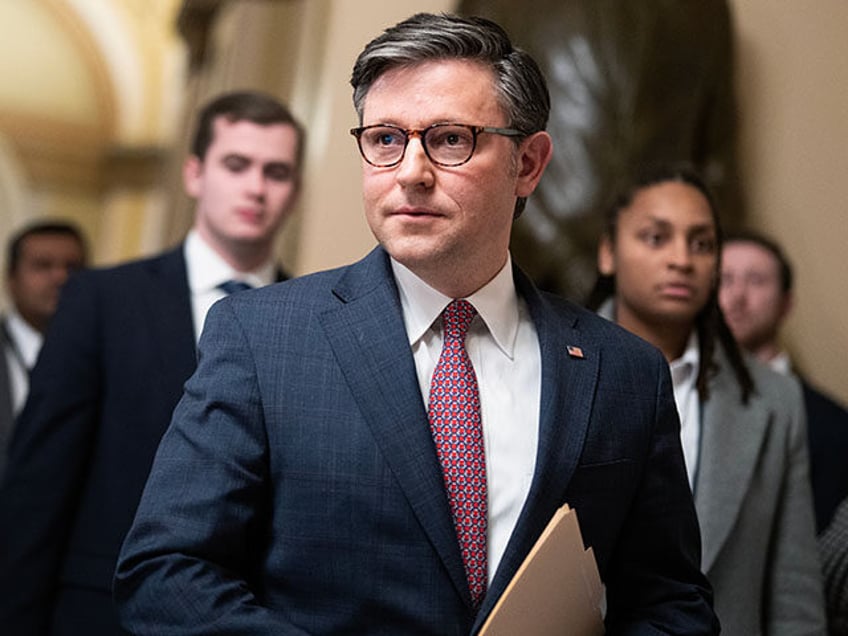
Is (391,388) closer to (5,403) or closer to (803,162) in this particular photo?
(5,403)

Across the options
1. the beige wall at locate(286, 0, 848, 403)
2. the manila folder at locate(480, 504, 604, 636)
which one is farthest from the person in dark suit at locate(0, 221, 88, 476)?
the manila folder at locate(480, 504, 604, 636)

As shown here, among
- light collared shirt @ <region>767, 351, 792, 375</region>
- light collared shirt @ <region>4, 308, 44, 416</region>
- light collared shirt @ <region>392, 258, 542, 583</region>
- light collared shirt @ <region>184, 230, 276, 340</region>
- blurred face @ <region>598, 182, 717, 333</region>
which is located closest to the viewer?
light collared shirt @ <region>392, 258, 542, 583</region>

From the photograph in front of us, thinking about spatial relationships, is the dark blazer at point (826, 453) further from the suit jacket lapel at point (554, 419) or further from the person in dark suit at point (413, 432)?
the suit jacket lapel at point (554, 419)

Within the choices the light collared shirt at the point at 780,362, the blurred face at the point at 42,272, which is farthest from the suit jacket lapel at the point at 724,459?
the blurred face at the point at 42,272

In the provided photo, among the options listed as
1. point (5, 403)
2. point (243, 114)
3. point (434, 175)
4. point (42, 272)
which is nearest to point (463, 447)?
point (434, 175)

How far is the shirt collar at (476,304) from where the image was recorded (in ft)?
8.04

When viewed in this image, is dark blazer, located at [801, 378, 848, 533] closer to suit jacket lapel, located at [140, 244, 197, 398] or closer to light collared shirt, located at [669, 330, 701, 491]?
light collared shirt, located at [669, 330, 701, 491]

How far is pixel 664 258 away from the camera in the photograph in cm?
356

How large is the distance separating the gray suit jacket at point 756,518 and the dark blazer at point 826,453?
857 millimetres

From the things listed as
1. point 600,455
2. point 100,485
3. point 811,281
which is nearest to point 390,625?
point 600,455

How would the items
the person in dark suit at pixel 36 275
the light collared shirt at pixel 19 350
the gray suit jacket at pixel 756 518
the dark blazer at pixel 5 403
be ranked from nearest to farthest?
1. the gray suit jacket at pixel 756 518
2. the dark blazer at pixel 5 403
3. the light collared shirt at pixel 19 350
4. the person in dark suit at pixel 36 275

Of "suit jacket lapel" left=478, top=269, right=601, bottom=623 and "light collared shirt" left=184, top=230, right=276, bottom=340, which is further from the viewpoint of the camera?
"light collared shirt" left=184, top=230, right=276, bottom=340

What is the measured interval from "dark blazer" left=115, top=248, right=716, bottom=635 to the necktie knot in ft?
0.32

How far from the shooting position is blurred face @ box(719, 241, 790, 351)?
17.0 feet
